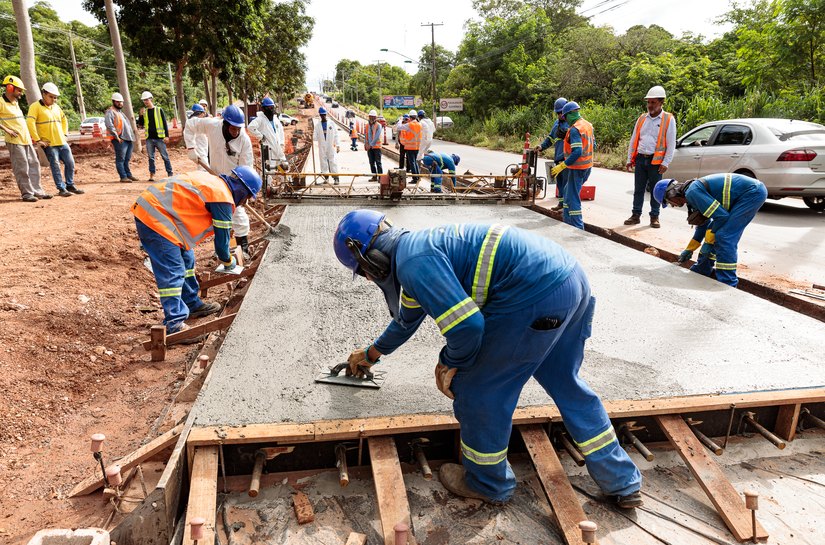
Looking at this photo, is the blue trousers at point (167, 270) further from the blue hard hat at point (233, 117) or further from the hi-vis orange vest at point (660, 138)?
the hi-vis orange vest at point (660, 138)

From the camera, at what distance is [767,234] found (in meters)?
7.02

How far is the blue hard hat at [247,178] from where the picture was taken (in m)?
4.36

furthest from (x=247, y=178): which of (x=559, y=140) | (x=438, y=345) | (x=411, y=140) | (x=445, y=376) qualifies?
Result: (x=411, y=140)

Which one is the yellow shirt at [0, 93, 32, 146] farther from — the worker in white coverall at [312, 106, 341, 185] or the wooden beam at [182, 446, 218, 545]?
the wooden beam at [182, 446, 218, 545]

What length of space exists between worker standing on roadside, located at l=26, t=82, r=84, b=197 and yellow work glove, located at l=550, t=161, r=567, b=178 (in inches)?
288

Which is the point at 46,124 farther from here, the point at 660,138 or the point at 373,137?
the point at 660,138

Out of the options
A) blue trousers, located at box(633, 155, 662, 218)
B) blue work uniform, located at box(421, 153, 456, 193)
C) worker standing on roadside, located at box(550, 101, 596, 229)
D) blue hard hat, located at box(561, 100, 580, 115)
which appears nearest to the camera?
worker standing on roadside, located at box(550, 101, 596, 229)

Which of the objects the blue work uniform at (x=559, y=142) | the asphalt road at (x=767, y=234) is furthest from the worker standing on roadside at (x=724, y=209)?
the blue work uniform at (x=559, y=142)

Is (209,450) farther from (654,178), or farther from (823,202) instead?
(823,202)

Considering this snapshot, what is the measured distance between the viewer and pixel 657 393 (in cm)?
279

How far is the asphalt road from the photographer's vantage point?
5578 millimetres

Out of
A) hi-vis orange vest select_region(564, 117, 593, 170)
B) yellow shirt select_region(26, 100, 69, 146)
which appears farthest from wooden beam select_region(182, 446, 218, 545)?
yellow shirt select_region(26, 100, 69, 146)

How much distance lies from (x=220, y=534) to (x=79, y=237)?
17.6ft

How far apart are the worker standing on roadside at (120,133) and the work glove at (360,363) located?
28.4 ft
